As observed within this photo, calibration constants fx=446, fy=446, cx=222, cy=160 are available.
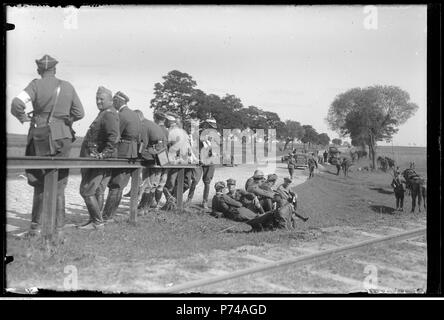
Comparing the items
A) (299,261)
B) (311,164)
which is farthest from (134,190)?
(311,164)

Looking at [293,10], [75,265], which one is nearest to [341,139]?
[293,10]

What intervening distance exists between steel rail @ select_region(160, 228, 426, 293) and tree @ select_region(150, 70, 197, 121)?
1951mm

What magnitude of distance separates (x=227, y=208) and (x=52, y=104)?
2.42m

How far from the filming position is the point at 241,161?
537 cm

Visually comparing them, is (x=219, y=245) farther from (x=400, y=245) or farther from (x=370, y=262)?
(x=400, y=245)

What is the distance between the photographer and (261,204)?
5.53m

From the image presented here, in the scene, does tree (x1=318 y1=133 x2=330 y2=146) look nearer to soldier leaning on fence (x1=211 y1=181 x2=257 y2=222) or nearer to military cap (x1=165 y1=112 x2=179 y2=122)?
soldier leaning on fence (x1=211 y1=181 x2=257 y2=222)

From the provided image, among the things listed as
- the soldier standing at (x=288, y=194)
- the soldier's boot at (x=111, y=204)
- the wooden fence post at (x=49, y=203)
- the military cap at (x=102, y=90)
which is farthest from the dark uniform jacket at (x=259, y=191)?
the wooden fence post at (x=49, y=203)

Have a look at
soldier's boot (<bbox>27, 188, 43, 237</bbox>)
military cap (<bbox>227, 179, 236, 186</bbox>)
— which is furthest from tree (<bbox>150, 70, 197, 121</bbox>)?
soldier's boot (<bbox>27, 188, 43, 237</bbox>)

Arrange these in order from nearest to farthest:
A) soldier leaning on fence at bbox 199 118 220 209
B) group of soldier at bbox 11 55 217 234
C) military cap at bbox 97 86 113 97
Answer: group of soldier at bbox 11 55 217 234, military cap at bbox 97 86 113 97, soldier leaning on fence at bbox 199 118 220 209

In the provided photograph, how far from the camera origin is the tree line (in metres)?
4.83

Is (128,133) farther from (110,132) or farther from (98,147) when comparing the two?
(98,147)
